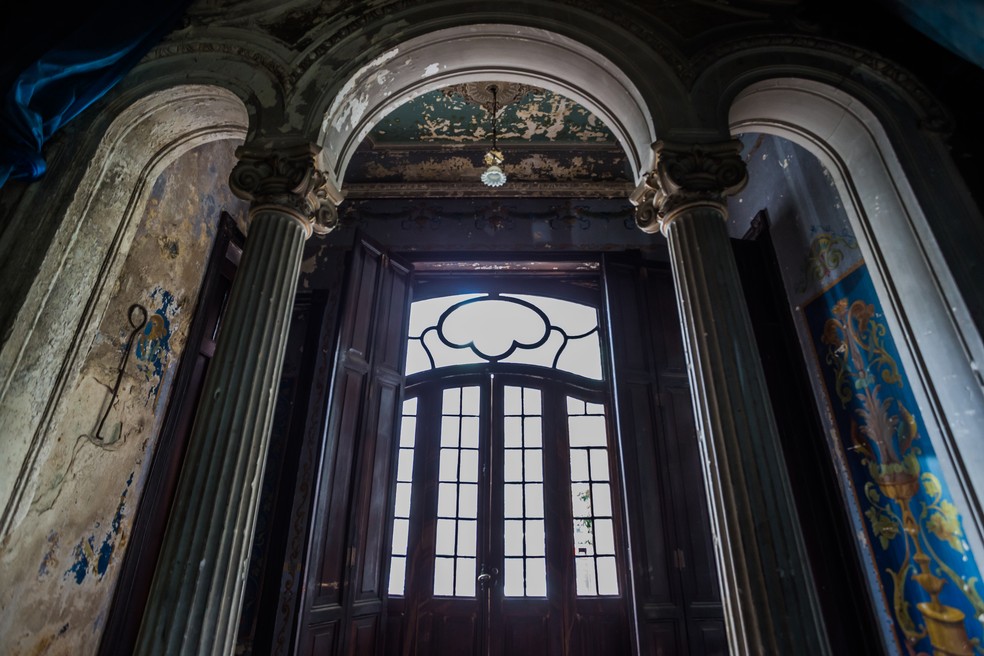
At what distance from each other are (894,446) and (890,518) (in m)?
0.39

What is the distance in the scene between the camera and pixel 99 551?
3070 millimetres

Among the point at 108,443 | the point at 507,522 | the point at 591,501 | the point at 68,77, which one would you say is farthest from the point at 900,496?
the point at 68,77

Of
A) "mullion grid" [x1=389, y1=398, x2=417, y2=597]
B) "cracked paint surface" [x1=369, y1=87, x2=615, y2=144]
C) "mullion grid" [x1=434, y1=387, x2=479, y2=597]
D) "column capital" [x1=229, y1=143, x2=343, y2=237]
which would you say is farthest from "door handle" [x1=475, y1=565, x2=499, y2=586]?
"cracked paint surface" [x1=369, y1=87, x2=615, y2=144]

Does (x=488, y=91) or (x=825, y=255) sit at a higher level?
(x=488, y=91)

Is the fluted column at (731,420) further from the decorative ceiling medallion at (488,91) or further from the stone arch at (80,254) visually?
the stone arch at (80,254)

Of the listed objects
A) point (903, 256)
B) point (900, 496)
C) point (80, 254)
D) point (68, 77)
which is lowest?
point (900, 496)

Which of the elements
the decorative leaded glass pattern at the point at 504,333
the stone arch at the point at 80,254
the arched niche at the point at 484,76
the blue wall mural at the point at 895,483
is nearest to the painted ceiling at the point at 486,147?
the decorative leaded glass pattern at the point at 504,333

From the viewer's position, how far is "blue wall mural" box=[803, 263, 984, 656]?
239cm

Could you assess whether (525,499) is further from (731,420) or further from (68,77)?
(68,77)

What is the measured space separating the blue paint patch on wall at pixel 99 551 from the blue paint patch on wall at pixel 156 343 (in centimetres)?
62

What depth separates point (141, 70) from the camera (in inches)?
122

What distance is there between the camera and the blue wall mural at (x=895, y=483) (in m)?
2.39

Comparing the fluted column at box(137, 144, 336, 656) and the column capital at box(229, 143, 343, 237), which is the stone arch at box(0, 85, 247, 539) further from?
the fluted column at box(137, 144, 336, 656)

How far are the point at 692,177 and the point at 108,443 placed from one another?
11.8ft
